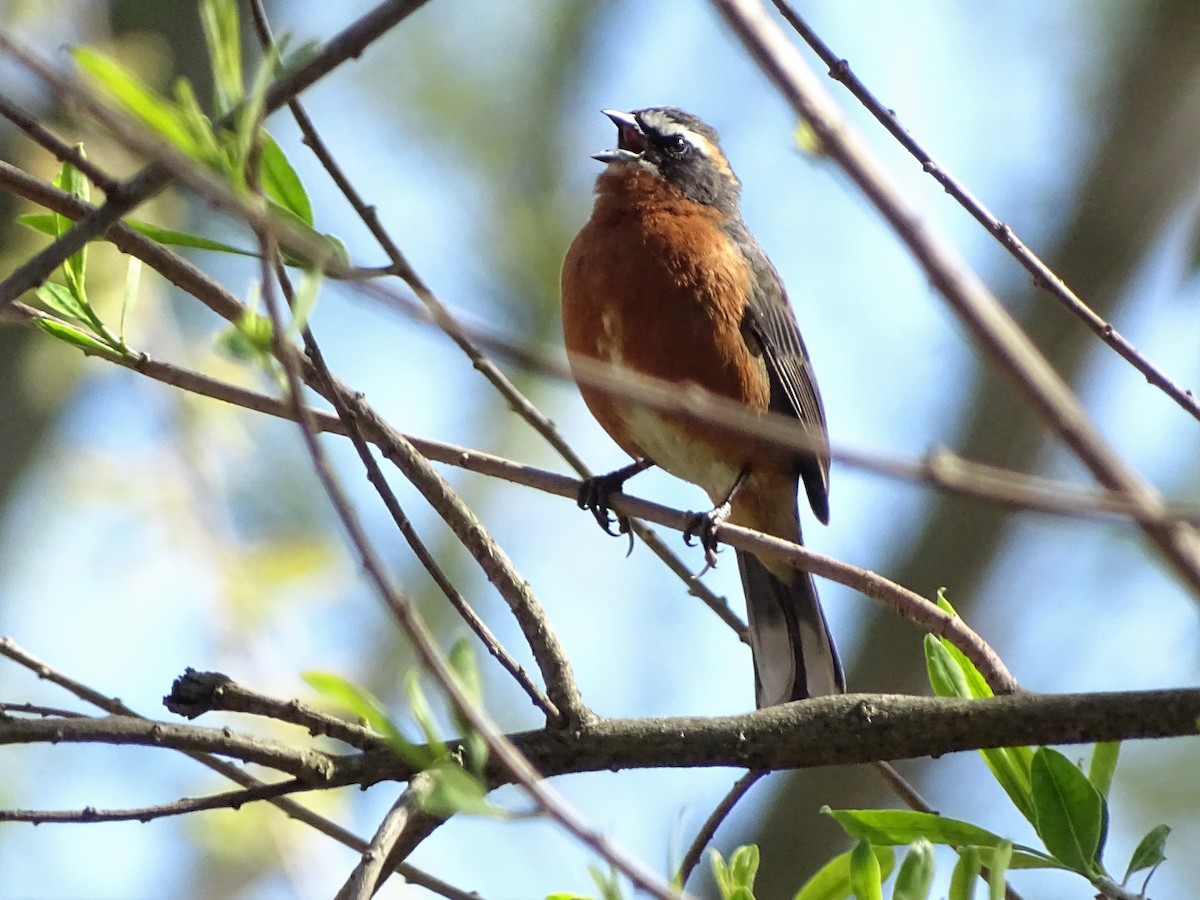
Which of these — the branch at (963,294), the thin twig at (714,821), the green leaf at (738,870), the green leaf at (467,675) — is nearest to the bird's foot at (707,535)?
the thin twig at (714,821)

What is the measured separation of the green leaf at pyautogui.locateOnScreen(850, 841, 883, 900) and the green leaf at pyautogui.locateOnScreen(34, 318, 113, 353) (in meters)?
1.65

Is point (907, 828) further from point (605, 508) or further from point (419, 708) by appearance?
point (605, 508)

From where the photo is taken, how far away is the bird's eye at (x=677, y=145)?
5.82m

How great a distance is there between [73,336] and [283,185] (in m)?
0.76

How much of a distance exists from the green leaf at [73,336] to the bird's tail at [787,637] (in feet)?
9.68

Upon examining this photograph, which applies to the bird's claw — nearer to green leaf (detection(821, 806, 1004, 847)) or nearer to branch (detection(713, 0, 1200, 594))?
green leaf (detection(821, 806, 1004, 847))

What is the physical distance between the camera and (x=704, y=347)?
198 inches

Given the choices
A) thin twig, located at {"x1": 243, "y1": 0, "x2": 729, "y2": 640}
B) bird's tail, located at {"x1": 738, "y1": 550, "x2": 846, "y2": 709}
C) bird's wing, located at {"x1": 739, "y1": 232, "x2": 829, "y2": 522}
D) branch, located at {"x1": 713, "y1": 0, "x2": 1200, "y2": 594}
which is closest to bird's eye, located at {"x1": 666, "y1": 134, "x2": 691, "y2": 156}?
bird's wing, located at {"x1": 739, "y1": 232, "x2": 829, "y2": 522}

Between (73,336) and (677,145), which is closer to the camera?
(73,336)

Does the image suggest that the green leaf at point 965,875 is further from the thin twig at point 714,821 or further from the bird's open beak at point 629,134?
the bird's open beak at point 629,134

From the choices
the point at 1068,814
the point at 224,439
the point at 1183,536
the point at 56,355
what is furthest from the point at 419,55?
the point at 1183,536

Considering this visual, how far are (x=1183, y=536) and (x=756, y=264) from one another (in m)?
4.45

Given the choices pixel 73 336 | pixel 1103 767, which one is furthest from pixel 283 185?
pixel 1103 767

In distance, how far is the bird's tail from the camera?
5.11 m
